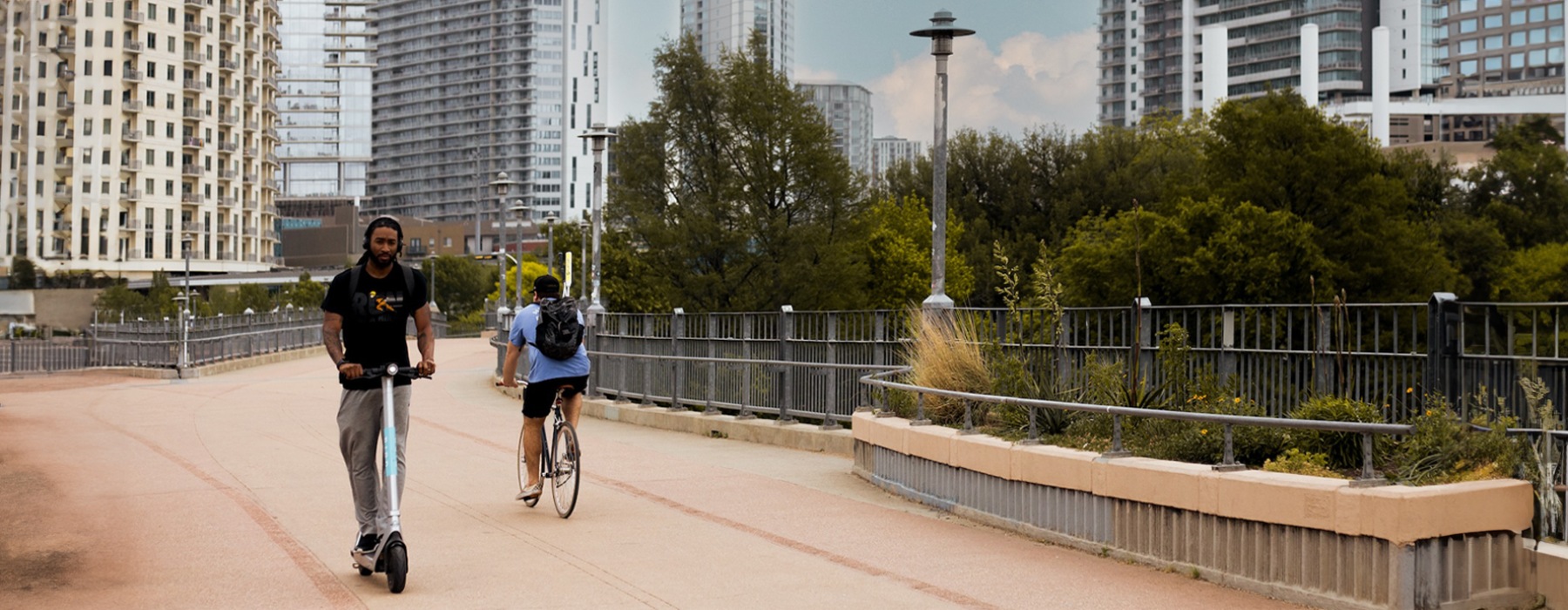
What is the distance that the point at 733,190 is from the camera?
6550 centimetres

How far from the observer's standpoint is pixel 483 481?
1357 cm

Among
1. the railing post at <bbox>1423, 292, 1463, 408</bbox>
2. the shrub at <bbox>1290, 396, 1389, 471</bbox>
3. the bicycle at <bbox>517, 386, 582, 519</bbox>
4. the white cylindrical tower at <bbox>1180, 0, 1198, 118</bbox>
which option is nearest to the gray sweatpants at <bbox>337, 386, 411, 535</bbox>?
the bicycle at <bbox>517, 386, 582, 519</bbox>

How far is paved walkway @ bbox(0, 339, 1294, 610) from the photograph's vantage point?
809cm

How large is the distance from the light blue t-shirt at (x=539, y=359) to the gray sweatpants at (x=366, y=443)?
8.75ft

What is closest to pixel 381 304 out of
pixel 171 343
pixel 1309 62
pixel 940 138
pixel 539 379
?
pixel 539 379

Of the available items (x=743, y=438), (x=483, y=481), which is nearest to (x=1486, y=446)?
(x=483, y=481)

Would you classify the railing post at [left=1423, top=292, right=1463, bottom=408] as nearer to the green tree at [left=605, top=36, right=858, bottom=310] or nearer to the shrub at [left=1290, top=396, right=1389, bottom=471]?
the shrub at [left=1290, top=396, right=1389, bottom=471]

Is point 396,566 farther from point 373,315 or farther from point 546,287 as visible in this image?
point 546,287

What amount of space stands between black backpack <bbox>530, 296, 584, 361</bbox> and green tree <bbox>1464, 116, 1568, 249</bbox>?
81454mm

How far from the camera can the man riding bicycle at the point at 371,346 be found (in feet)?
27.1

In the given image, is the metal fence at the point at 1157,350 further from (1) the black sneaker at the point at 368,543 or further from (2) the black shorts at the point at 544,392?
(1) the black sneaker at the point at 368,543

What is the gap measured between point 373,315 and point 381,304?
2.9 inches

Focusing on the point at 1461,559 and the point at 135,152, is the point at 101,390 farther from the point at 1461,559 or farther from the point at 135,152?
the point at 135,152

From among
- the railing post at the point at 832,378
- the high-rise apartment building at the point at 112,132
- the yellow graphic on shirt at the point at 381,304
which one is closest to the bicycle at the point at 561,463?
the yellow graphic on shirt at the point at 381,304
